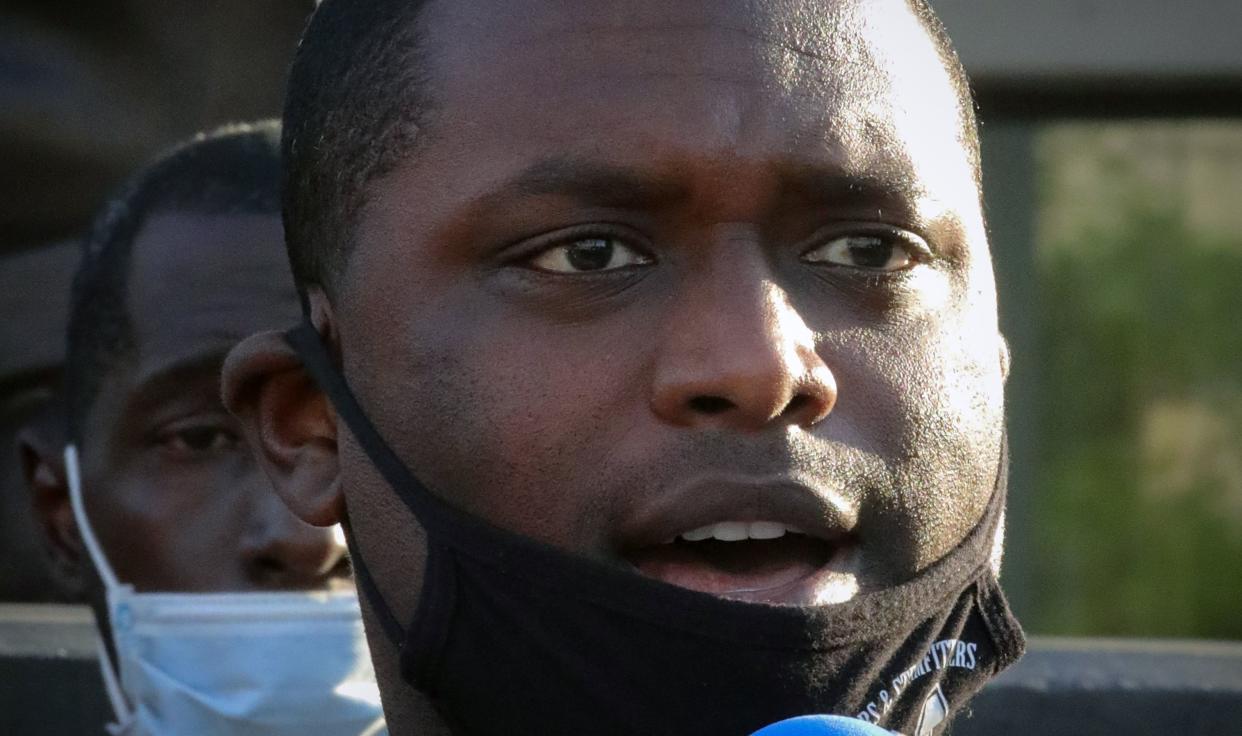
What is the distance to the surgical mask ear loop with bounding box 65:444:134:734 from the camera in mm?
4105

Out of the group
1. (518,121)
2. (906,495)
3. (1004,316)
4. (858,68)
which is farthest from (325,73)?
(1004,316)

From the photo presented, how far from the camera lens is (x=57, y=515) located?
4.46 meters

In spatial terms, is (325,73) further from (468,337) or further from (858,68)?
(858,68)

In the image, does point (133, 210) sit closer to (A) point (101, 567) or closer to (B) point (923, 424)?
(A) point (101, 567)

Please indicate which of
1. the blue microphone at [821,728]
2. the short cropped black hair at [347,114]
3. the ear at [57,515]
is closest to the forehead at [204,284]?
the ear at [57,515]

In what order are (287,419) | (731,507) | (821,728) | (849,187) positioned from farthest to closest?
(287,419) → (849,187) → (731,507) → (821,728)

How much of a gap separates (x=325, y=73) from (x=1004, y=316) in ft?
16.5

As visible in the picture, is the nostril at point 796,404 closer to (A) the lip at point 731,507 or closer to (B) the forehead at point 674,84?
(A) the lip at point 731,507

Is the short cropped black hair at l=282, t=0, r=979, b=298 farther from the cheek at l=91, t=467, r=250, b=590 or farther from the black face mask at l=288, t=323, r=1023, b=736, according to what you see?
the cheek at l=91, t=467, r=250, b=590

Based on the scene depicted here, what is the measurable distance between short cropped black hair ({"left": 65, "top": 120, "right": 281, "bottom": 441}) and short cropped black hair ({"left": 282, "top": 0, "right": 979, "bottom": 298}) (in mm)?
1174

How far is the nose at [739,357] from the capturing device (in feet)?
7.52

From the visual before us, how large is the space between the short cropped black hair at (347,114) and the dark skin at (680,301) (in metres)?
0.05

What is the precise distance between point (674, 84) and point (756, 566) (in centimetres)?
63

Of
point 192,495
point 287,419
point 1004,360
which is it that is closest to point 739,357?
point 1004,360
